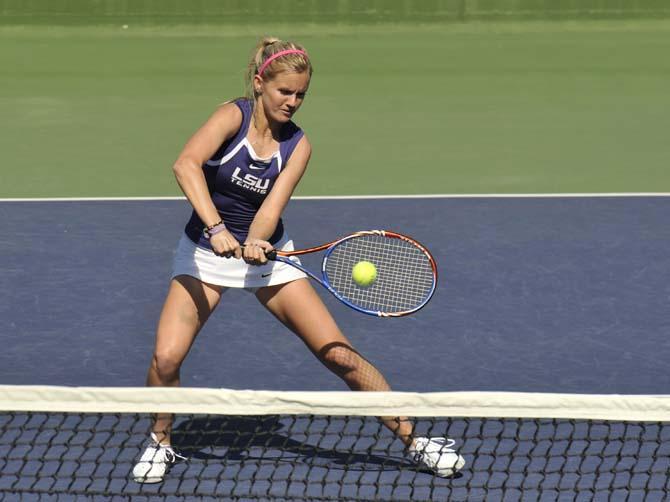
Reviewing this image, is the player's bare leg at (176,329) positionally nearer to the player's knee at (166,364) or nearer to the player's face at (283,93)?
the player's knee at (166,364)

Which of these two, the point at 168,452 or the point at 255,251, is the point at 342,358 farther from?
the point at 168,452

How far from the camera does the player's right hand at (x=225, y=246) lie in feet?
18.4

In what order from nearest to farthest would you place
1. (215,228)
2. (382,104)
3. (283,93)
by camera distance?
(215,228), (283,93), (382,104)

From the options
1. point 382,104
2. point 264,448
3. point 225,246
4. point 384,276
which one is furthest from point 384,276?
point 382,104

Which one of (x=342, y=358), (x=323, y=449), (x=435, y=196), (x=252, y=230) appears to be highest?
(x=252, y=230)

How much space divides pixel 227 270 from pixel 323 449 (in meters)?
0.98

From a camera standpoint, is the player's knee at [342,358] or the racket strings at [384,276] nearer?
the player's knee at [342,358]

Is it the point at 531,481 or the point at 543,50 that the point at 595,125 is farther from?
the point at 531,481

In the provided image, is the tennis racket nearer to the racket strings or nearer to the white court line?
the racket strings

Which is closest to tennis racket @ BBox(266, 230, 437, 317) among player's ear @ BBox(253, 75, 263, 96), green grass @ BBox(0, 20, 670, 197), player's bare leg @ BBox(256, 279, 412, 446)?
player's bare leg @ BBox(256, 279, 412, 446)

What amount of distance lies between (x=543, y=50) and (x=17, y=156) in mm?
7497

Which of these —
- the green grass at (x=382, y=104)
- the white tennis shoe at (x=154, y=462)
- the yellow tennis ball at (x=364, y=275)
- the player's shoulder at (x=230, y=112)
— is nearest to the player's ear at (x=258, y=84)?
the player's shoulder at (x=230, y=112)

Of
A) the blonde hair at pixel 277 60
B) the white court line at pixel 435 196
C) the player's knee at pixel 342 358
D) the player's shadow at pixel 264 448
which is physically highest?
the blonde hair at pixel 277 60

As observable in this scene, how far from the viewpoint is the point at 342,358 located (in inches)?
237
